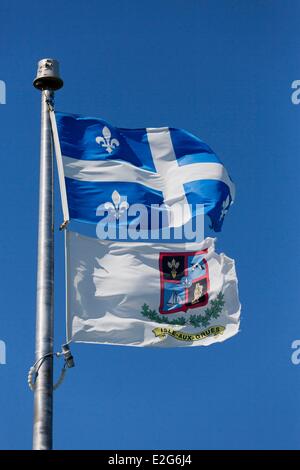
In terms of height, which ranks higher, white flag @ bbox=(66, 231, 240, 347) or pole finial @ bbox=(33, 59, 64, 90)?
pole finial @ bbox=(33, 59, 64, 90)

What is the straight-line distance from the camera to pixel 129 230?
20.6 metres

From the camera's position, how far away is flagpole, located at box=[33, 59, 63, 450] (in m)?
16.5

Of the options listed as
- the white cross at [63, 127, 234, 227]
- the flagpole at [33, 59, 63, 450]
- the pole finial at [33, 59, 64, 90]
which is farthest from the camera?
the white cross at [63, 127, 234, 227]

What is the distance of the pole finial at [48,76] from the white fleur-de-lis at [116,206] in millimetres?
2354

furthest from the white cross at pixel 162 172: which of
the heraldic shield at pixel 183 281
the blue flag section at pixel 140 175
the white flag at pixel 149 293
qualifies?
the white flag at pixel 149 293

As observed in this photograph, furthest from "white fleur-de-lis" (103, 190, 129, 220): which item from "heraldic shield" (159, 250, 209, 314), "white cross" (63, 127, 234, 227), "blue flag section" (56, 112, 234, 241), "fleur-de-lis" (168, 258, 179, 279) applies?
"fleur-de-lis" (168, 258, 179, 279)

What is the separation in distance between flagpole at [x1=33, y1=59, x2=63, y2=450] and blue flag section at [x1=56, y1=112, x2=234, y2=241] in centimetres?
72

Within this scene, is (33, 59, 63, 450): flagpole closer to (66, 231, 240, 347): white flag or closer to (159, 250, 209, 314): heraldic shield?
(66, 231, 240, 347): white flag

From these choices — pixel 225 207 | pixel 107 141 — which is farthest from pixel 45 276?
pixel 225 207

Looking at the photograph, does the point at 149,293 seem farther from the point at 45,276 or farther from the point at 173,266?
the point at 45,276

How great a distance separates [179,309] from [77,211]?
2.64 meters

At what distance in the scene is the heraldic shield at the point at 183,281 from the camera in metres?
20.0
